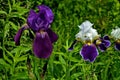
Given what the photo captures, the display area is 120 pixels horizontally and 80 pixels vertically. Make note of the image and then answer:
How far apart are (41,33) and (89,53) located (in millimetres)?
711

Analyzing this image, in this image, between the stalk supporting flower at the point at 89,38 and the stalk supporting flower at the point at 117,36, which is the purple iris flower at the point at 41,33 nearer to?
the stalk supporting flower at the point at 89,38

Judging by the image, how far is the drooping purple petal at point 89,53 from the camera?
3500 mm

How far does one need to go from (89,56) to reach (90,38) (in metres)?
0.24

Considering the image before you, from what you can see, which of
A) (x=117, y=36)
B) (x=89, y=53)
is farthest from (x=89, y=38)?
(x=117, y=36)

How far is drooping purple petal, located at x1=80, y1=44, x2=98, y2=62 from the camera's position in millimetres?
3500

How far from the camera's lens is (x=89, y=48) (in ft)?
11.7

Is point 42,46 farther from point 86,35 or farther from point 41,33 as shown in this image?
point 86,35

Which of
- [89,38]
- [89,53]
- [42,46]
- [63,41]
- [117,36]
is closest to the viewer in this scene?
[42,46]

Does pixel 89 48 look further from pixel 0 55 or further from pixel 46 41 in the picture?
pixel 0 55

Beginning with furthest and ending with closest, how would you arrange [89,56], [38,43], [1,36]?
[1,36] → [89,56] → [38,43]

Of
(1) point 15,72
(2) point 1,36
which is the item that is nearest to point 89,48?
(1) point 15,72

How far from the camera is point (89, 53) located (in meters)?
3.52

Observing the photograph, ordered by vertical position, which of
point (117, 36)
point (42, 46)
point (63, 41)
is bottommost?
point (63, 41)

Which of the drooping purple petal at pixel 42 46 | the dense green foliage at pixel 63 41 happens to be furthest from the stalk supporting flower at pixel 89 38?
the drooping purple petal at pixel 42 46
